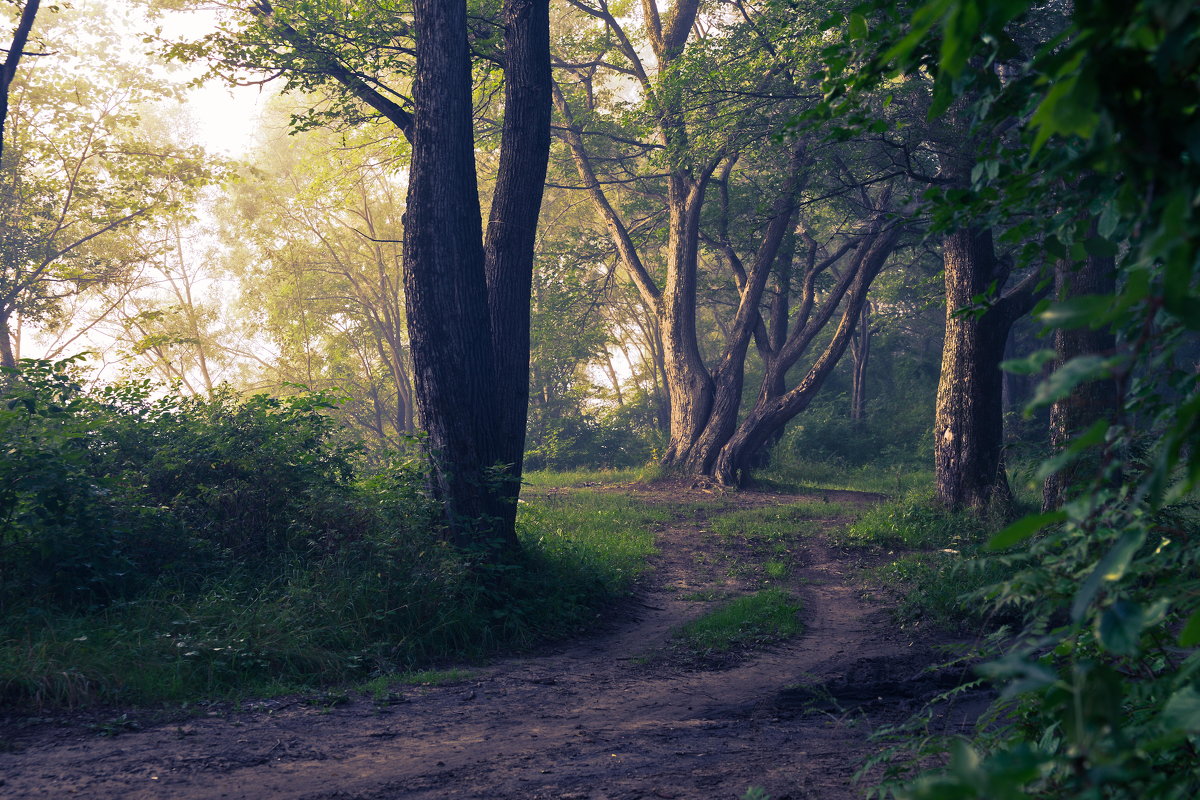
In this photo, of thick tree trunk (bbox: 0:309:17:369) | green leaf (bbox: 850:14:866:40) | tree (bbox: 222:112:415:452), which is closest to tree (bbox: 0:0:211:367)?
thick tree trunk (bbox: 0:309:17:369)

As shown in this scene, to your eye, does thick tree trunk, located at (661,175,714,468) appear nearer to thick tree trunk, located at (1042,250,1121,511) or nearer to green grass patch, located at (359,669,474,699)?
thick tree trunk, located at (1042,250,1121,511)

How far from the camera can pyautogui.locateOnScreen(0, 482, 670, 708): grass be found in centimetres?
498

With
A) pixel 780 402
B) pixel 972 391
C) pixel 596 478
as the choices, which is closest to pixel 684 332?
pixel 780 402

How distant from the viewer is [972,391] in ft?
36.0

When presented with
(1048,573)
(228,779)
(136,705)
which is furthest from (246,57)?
(1048,573)

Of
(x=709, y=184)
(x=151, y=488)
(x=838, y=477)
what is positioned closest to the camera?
(x=151, y=488)

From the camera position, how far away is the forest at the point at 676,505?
1244mm

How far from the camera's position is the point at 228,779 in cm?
380

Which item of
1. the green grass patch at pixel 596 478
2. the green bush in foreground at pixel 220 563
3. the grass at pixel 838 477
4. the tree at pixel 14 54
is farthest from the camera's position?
the green grass patch at pixel 596 478

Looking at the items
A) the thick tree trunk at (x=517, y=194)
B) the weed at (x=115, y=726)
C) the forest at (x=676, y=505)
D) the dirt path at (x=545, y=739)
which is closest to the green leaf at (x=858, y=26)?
the forest at (x=676, y=505)

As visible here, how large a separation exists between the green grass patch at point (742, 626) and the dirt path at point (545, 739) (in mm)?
319

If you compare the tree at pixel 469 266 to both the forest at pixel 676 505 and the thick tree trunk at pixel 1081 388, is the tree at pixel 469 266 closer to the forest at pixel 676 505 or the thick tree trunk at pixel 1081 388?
the forest at pixel 676 505

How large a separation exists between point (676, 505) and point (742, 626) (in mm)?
7494

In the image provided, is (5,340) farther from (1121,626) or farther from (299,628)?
(1121,626)
